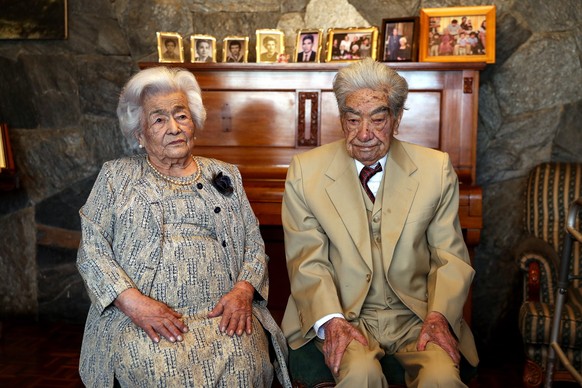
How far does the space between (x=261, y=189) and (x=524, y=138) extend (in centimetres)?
167

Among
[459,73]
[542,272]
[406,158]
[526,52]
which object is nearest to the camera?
[406,158]

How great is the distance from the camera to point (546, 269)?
3.33 metres

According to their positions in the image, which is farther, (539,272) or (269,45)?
(269,45)

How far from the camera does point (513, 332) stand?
4203 mm

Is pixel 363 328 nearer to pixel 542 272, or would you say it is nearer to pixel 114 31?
pixel 542 272

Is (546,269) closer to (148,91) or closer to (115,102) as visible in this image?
(148,91)

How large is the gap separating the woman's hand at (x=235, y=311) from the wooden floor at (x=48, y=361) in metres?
1.44

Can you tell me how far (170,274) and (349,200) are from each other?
66 centimetres

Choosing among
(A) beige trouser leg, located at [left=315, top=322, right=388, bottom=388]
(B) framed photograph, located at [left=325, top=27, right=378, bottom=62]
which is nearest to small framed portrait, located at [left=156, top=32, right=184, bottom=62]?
(B) framed photograph, located at [left=325, top=27, right=378, bottom=62]

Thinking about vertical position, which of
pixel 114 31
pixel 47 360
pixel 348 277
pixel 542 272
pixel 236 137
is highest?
pixel 114 31

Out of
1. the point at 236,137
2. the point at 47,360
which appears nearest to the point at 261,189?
the point at 236,137

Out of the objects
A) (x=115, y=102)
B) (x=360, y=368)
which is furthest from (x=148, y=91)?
(x=115, y=102)

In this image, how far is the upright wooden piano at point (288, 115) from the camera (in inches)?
147

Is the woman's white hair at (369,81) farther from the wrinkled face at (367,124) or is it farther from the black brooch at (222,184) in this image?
the black brooch at (222,184)
